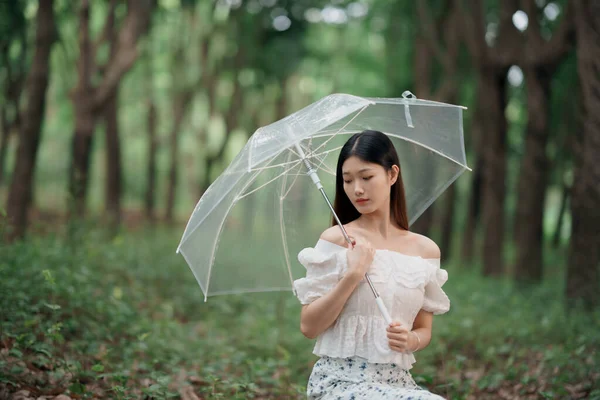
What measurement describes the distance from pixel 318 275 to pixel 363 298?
245mm

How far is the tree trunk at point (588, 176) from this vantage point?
804 centimetres

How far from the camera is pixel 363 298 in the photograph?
3.36m

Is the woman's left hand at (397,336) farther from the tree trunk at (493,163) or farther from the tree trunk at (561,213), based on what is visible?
the tree trunk at (561,213)

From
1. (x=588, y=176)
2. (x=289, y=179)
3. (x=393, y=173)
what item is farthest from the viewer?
(x=588, y=176)

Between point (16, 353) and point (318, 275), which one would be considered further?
point (16, 353)

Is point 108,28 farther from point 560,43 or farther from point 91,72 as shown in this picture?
point 560,43

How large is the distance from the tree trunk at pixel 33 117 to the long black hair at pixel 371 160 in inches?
300

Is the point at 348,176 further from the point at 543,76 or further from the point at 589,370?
the point at 543,76

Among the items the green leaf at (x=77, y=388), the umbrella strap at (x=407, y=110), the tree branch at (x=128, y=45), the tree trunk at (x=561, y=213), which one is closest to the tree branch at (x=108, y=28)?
the tree branch at (x=128, y=45)

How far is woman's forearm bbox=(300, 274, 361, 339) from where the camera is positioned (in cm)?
320

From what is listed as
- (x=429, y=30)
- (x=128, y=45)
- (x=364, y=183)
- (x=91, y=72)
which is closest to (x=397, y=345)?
(x=364, y=183)

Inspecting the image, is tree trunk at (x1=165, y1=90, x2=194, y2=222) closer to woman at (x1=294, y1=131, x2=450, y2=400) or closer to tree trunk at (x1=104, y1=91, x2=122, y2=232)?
tree trunk at (x1=104, y1=91, x2=122, y2=232)

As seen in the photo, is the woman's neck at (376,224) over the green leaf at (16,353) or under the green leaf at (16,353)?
over

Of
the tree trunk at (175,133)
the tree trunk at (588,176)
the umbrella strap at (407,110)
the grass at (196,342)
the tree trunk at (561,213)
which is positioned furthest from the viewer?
the tree trunk at (175,133)
